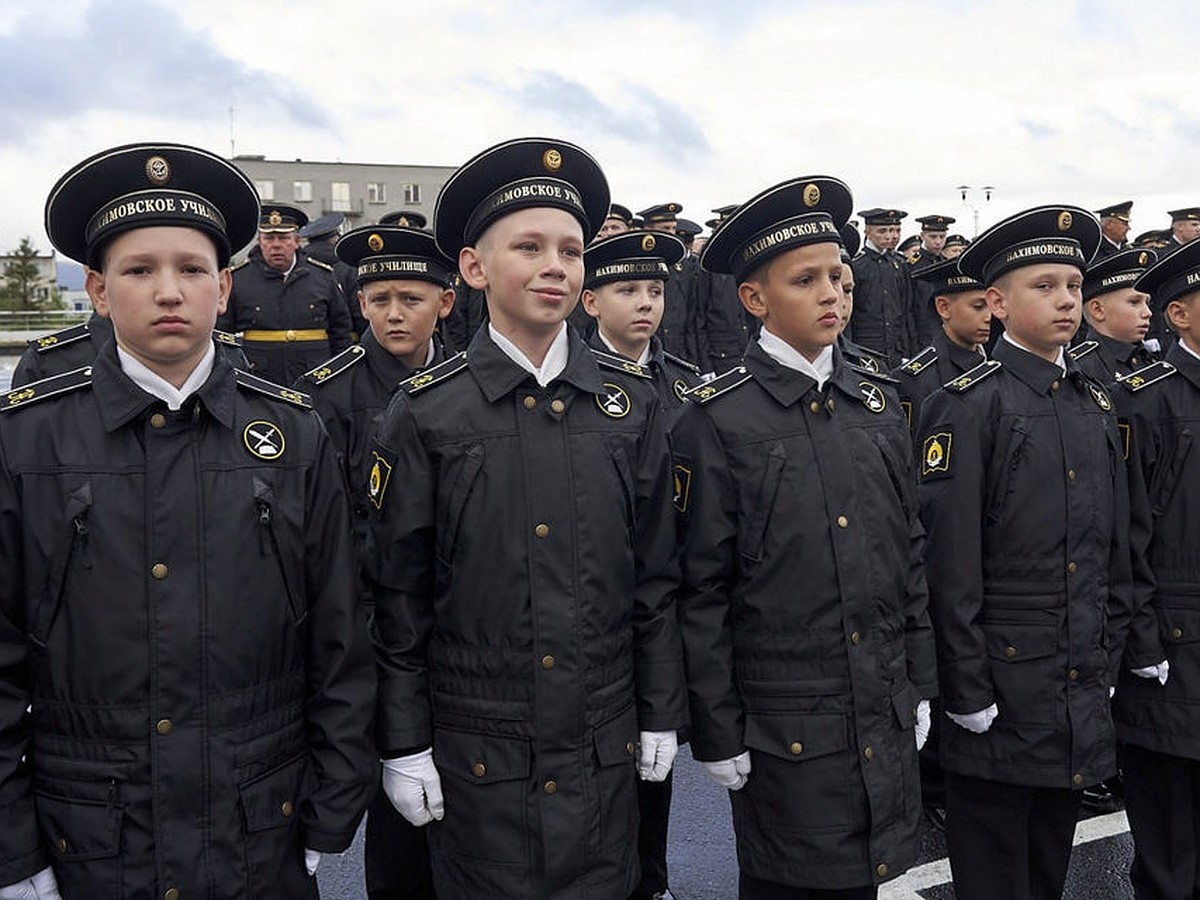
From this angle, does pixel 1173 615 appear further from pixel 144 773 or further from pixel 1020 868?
pixel 144 773

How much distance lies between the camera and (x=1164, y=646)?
147 inches

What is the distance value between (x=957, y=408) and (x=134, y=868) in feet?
9.18

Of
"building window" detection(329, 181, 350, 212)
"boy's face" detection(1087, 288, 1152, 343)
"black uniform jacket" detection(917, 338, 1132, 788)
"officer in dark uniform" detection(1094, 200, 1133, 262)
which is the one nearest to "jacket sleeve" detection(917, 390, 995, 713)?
"black uniform jacket" detection(917, 338, 1132, 788)

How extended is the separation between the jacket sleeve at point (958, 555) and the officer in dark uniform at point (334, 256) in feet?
22.6

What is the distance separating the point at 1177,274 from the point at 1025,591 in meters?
1.57

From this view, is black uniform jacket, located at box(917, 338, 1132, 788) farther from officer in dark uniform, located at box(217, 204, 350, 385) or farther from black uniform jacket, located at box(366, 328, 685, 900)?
officer in dark uniform, located at box(217, 204, 350, 385)

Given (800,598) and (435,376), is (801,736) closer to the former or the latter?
(800,598)

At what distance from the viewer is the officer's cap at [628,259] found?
5.49 m

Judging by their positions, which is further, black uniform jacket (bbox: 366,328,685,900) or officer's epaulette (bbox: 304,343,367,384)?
officer's epaulette (bbox: 304,343,367,384)

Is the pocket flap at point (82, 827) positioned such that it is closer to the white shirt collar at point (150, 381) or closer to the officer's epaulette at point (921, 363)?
the white shirt collar at point (150, 381)

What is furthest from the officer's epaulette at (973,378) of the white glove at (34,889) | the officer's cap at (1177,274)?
the white glove at (34,889)

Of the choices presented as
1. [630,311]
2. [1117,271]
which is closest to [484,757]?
[630,311]

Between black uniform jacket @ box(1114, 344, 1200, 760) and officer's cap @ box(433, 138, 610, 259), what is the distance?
233 centimetres

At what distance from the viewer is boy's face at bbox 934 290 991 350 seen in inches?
235
